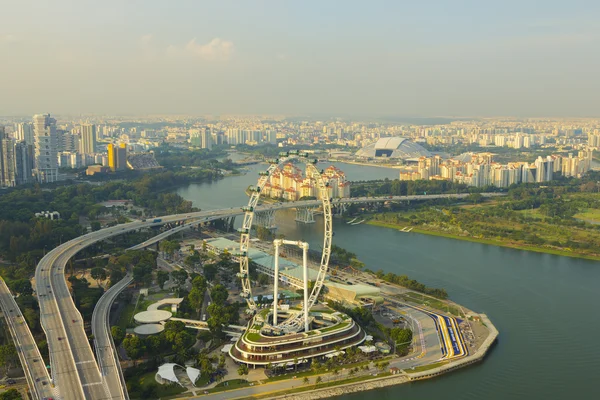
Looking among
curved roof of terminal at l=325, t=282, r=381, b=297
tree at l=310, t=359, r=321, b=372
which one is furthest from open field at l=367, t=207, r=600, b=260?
tree at l=310, t=359, r=321, b=372

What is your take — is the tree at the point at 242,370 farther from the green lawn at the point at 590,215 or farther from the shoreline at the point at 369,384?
the green lawn at the point at 590,215

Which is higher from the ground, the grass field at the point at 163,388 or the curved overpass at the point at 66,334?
the curved overpass at the point at 66,334

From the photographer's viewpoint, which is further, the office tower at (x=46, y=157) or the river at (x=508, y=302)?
the office tower at (x=46, y=157)

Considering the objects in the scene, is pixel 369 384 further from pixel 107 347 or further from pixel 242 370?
pixel 107 347

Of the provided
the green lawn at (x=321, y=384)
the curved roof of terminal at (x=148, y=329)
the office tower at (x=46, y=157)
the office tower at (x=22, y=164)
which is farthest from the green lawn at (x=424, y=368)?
the office tower at (x=46, y=157)

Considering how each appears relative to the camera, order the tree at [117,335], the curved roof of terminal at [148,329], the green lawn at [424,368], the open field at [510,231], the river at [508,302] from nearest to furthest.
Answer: the river at [508,302] < the green lawn at [424,368] < the tree at [117,335] < the curved roof of terminal at [148,329] < the open field at [510,231]

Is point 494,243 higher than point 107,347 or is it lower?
lower

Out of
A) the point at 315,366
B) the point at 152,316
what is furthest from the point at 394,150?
the point at 315,366

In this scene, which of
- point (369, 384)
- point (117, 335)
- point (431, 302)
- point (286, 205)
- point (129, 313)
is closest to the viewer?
point (369, 384)
